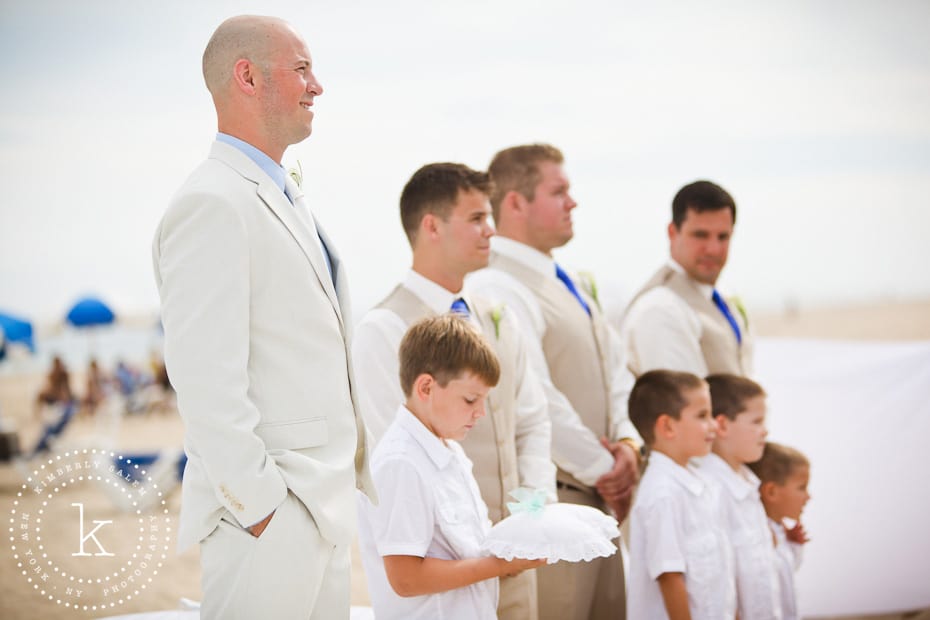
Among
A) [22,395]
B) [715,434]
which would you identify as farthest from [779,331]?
[715,434]

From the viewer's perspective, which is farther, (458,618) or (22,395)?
(22,395)

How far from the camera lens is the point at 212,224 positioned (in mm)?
2150

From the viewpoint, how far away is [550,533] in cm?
254

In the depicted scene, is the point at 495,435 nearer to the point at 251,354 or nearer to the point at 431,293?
the point at 431,293

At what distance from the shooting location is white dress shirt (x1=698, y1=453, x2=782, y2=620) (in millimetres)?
3686

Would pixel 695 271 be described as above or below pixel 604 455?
above

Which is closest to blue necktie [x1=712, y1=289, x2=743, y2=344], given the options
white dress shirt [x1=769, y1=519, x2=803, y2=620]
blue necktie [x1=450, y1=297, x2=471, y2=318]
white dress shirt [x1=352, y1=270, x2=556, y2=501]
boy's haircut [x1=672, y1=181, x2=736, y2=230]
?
boy's haircut [x1=672, y1=181, x2=736, y2=230]

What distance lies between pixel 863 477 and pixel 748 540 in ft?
6.81

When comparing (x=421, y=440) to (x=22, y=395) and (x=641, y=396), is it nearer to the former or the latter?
(x=641, y=396)

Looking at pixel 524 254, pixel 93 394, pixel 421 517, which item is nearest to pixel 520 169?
pixel 524 254

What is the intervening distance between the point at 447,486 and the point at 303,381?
73 centimetres

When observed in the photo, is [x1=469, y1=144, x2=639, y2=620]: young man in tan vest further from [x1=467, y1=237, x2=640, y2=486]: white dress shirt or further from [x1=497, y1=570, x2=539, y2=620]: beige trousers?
[x1=497, y1=570, x2=539, y2=620]: beige trousers

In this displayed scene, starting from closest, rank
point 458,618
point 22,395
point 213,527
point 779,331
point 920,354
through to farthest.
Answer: point 213,527
point 458,618
point 920,354
point 22,395
point 779,331

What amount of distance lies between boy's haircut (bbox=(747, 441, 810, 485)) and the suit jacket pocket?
100 inches
